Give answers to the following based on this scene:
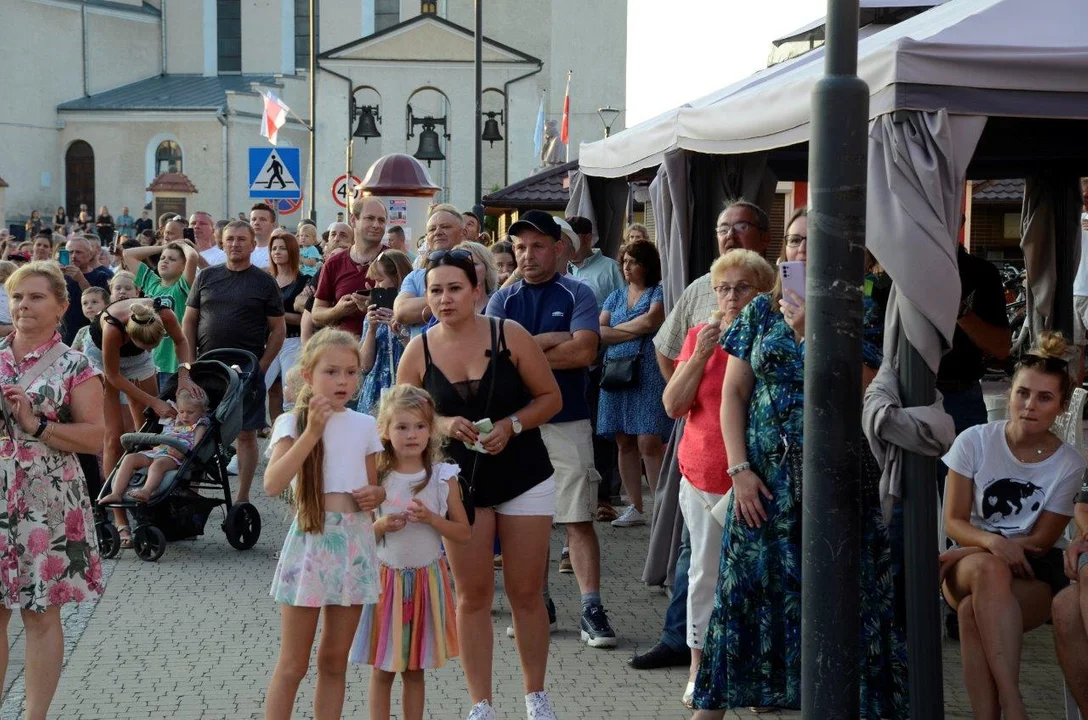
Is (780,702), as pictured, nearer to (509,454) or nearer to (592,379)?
(509,454)

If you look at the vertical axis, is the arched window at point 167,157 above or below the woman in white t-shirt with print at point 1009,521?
above

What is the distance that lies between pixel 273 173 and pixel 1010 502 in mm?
14806

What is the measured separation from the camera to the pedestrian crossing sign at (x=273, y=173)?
1911cm

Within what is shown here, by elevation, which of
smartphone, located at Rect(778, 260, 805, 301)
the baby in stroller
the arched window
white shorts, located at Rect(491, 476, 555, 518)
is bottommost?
the baby in stroller

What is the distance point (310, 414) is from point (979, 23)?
2.87 meters

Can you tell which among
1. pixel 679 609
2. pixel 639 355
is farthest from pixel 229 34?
pixel 679 609

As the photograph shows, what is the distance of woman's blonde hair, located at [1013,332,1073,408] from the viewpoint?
5891 mm

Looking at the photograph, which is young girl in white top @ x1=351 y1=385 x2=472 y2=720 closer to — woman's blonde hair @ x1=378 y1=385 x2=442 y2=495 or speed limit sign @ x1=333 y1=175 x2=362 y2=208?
woman's blonde hair @ x1=378 y1=385 x2=442 y2=495

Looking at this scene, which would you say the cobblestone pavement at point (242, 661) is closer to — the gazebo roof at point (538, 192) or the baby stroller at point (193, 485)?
the baby stroller at point (193, 485)

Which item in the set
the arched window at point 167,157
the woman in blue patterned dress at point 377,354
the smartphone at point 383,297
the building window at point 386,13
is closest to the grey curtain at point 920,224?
the woman in blue patterned dress at point 377,354

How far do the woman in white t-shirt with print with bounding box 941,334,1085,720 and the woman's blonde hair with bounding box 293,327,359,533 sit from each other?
8.23ft

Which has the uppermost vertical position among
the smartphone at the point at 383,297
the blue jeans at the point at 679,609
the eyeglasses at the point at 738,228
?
the eyeglasses at the point at 738,228

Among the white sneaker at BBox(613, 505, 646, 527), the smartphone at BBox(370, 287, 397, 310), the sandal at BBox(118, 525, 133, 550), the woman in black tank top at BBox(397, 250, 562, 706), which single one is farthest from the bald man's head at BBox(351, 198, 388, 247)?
the woman in black tank top at BBox(397, 250, 562, 706)

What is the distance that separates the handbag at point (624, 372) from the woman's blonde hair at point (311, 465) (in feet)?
14.7
